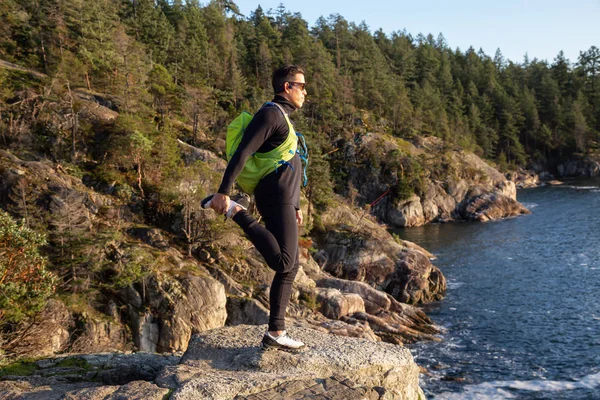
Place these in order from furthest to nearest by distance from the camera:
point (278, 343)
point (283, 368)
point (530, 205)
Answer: point (530, 205)
point (278, 343)
point (283, 368)

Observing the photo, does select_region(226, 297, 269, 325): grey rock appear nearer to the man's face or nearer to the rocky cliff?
the man's face

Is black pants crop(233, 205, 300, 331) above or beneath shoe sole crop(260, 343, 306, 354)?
above

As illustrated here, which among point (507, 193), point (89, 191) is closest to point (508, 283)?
point (89, 191)

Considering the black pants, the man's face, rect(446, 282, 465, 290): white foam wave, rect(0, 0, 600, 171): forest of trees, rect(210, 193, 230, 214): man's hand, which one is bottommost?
rect(446, 282, 465, 290): white foam wave

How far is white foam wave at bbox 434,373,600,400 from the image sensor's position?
1694 cm

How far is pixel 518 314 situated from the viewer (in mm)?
25250

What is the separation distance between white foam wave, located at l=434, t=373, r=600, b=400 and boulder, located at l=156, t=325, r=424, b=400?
13.7 meters

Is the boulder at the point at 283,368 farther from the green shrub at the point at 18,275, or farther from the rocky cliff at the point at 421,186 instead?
the rocky cliff at the point at 421,186

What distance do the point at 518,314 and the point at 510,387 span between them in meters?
8.89

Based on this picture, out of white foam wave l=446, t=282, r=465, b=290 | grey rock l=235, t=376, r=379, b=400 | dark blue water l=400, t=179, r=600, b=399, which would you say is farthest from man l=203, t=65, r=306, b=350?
white foam wave l=446, t=282, r=465, b=290

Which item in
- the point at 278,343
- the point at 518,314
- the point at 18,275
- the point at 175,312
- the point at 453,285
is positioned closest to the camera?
the point at 278,343

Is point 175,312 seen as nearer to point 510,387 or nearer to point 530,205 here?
point 510,387

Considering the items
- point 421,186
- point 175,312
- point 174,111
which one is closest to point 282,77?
point 175,312

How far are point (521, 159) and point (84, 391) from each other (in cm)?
10294
